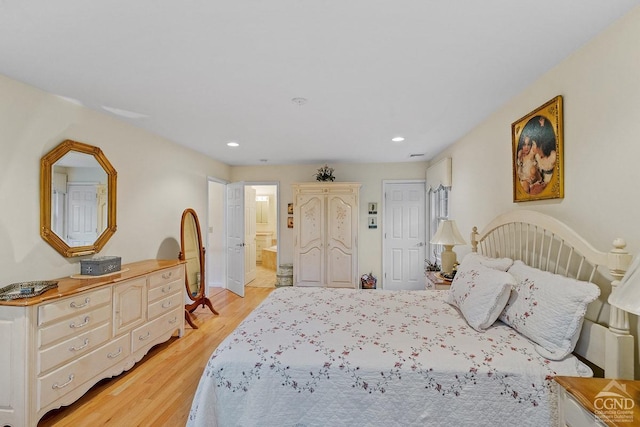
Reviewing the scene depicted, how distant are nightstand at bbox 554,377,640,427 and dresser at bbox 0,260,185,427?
114 inches

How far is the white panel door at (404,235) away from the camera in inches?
203

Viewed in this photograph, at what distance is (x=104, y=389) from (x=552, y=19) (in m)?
3.87

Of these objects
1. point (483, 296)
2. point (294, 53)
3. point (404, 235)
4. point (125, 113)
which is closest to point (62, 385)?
point (125, 113)

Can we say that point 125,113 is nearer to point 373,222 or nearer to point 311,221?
point 311,221

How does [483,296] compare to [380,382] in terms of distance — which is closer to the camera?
[380,382]

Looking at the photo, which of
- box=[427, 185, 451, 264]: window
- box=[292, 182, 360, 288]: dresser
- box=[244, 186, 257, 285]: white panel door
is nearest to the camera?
box=[427, 185, 451, 264]: window

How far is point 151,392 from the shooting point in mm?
2254

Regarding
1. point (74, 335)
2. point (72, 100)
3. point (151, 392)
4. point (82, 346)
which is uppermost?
point (72, 100)

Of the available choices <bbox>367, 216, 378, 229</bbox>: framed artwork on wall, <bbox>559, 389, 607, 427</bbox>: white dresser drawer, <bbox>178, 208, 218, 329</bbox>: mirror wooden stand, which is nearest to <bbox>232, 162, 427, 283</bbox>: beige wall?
<bbox>367, 216, 378, 229</bbox>: framed artwork on wall

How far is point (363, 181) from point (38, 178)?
4.33 metres

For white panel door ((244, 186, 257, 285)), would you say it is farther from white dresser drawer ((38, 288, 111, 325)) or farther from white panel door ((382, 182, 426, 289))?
white dresser drawer ((38, 288, 111, 325))

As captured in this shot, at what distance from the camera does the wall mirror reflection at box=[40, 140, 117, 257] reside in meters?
2.29

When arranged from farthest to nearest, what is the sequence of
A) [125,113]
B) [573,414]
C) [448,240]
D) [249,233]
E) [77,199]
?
[249,233]
[448,240]
[125,113]
[77,199]
[573,414]

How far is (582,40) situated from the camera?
1.62 metres
